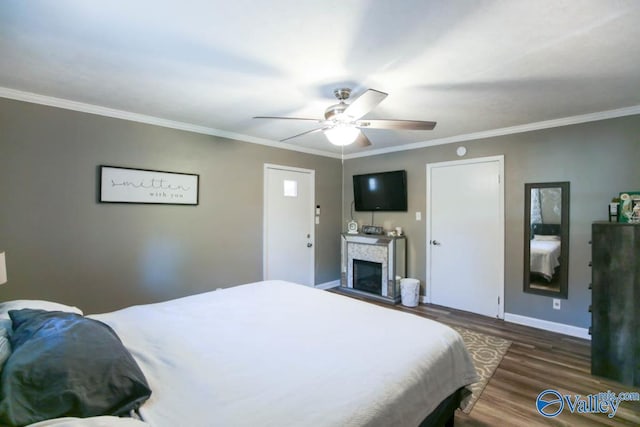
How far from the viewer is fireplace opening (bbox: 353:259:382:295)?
4.60 meters

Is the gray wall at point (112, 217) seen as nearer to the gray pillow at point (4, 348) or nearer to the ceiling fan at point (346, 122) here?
the ceiling fan at point (346, 122)

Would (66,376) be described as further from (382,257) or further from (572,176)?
(572,176)

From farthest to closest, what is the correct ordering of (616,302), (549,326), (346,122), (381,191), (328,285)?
1. (328,285)
2. (381,191)
3. (549,326)
4. (616,302)
5. (346,122)

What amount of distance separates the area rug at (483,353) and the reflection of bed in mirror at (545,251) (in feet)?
3.10

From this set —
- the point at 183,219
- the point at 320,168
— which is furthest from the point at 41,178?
the point at 320,168

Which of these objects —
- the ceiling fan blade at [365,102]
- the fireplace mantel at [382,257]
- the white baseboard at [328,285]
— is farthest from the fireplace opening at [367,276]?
the ceiling fan blade at [365,102]

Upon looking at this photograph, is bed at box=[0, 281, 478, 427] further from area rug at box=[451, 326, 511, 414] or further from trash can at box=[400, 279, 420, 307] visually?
trash can at box=[400, 279, 420, 307]

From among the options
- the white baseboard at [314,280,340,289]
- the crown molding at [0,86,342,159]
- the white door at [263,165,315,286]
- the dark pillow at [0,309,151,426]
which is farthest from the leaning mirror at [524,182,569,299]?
the dark pillow at [0,309,151,426]

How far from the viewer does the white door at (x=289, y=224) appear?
14.0ft

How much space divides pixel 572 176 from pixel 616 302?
4.61 feet

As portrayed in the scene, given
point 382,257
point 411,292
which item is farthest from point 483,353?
point 382,257

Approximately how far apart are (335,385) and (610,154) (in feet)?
11.9

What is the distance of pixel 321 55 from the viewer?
1.90 meters

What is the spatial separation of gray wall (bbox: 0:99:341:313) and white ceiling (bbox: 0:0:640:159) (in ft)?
Answer: 1.15
